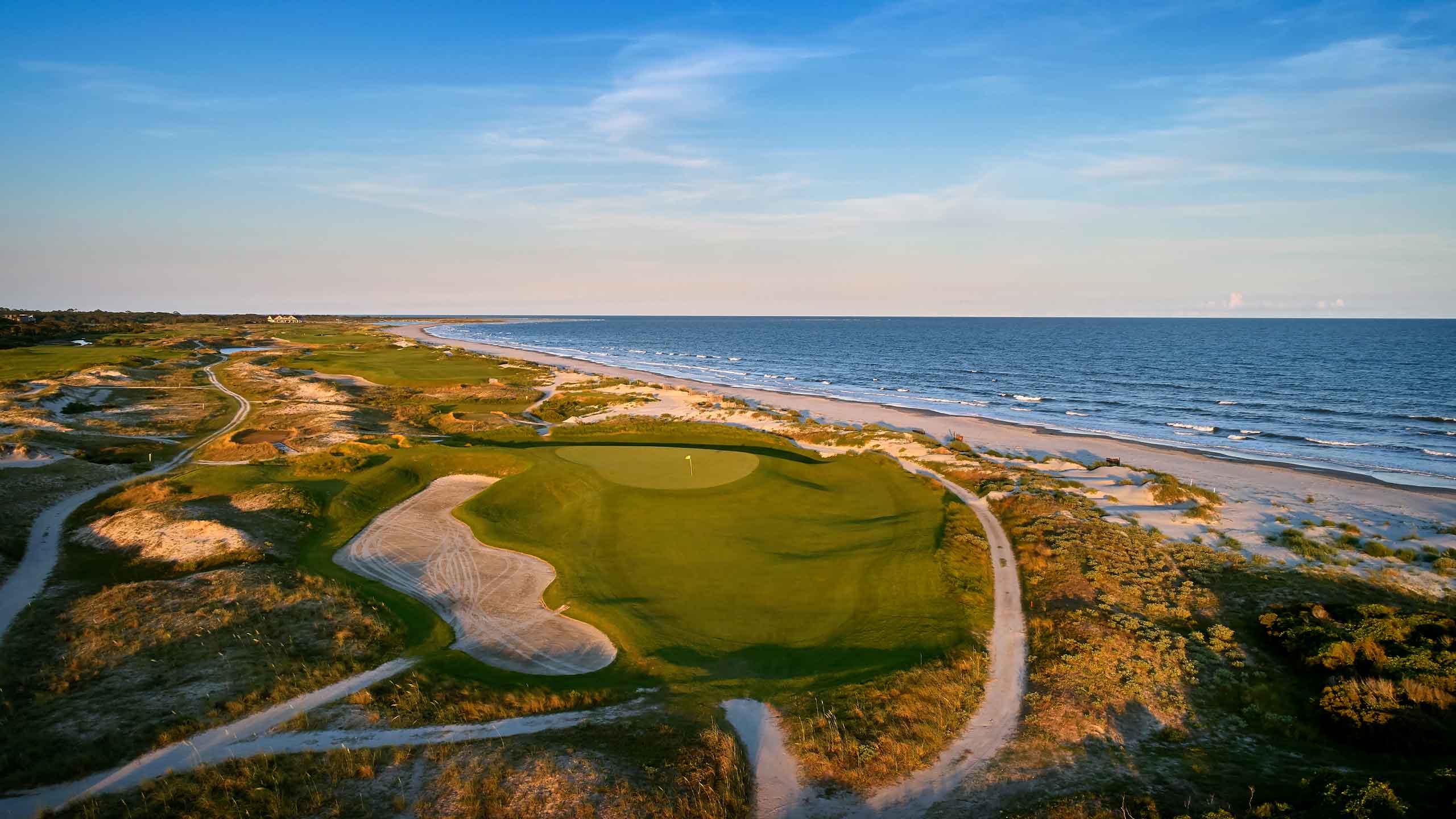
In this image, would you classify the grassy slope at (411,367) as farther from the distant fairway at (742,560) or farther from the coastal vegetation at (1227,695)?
the coastal vegetation at (1227,695)

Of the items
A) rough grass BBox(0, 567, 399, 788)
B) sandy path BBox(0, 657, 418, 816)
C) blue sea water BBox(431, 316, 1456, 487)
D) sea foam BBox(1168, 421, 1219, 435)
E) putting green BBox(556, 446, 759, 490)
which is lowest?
sandy path BBox(0, 657, 418, 816)

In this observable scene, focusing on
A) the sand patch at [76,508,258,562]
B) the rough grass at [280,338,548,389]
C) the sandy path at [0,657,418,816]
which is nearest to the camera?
the sandy path at [0,657,418,816]

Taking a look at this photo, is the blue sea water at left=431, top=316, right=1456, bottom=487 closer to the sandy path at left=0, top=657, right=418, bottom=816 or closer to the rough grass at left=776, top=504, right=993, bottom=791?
the rough grass at left=776, top=504, right=993, bottom=791

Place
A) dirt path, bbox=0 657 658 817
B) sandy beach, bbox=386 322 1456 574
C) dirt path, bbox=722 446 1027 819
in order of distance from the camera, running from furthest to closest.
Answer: sandy beach, bbox=386 322 1456 574 → dirt path, bbox=722 446 1027 819 → dirt path, bbox=0 657 658 817

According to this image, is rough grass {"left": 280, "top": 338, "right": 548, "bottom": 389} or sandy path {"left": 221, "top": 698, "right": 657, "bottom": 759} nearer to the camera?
sandy path {"left": 221, "top": 698, "right": 657, "bottom": 759}

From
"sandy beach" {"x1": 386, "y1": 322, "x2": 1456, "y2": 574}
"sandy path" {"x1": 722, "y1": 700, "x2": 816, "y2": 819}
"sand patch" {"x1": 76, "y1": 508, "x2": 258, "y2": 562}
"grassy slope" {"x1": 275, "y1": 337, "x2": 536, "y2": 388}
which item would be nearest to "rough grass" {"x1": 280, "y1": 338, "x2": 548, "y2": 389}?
"grassy slope" {"x1": 275, "y1": 337, "x2": 536, "y2": 388}

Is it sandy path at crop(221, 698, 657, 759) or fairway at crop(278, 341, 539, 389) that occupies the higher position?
fairway at crop(278, 341, 539, 389)
